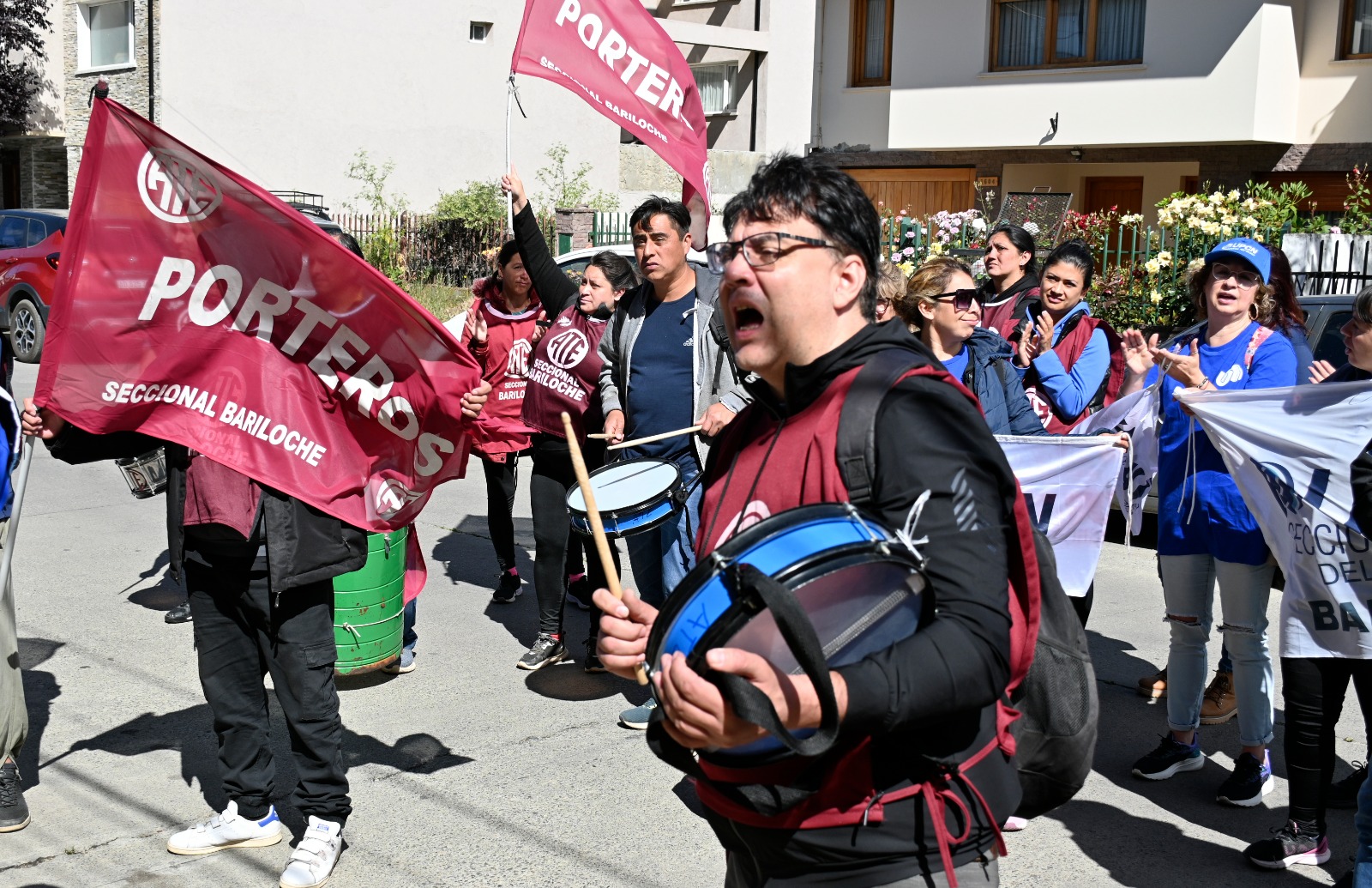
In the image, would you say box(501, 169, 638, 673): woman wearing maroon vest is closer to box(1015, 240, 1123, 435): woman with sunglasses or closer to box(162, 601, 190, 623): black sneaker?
box(162, 601, 190, 623): black sneaker

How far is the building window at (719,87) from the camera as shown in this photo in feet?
106

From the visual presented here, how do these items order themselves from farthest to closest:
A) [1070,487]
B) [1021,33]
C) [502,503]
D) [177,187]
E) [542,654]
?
[1021,33]
[502,503]
[542,654]
[1070,487]
[177,187]

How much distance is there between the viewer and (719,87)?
32719 millimetres

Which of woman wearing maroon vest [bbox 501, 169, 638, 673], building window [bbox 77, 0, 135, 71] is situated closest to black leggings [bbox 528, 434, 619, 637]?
woman wearing maroon vest [bbox 501, 169, 638, 673]

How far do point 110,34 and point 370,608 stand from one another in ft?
89.5

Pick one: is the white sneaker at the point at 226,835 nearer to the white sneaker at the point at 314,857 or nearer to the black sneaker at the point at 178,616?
the white sneaker at the point at 314,857

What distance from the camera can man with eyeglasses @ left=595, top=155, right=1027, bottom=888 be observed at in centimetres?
195

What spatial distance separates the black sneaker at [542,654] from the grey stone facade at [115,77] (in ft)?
74.3

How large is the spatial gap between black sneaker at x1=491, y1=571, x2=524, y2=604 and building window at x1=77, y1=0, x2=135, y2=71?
2446cm

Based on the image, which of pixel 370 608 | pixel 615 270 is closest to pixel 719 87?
pixel 615 270

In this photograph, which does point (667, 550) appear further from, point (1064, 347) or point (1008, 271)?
point (1008, 271)

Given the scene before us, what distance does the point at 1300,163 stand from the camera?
65.1 ft

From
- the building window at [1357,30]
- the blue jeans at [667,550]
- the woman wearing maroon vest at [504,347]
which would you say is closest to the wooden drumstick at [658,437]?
the blue jeans at [667,550]

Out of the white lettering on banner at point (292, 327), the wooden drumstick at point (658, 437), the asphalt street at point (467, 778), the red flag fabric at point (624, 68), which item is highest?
the red flag fabric at point (624, 68)
